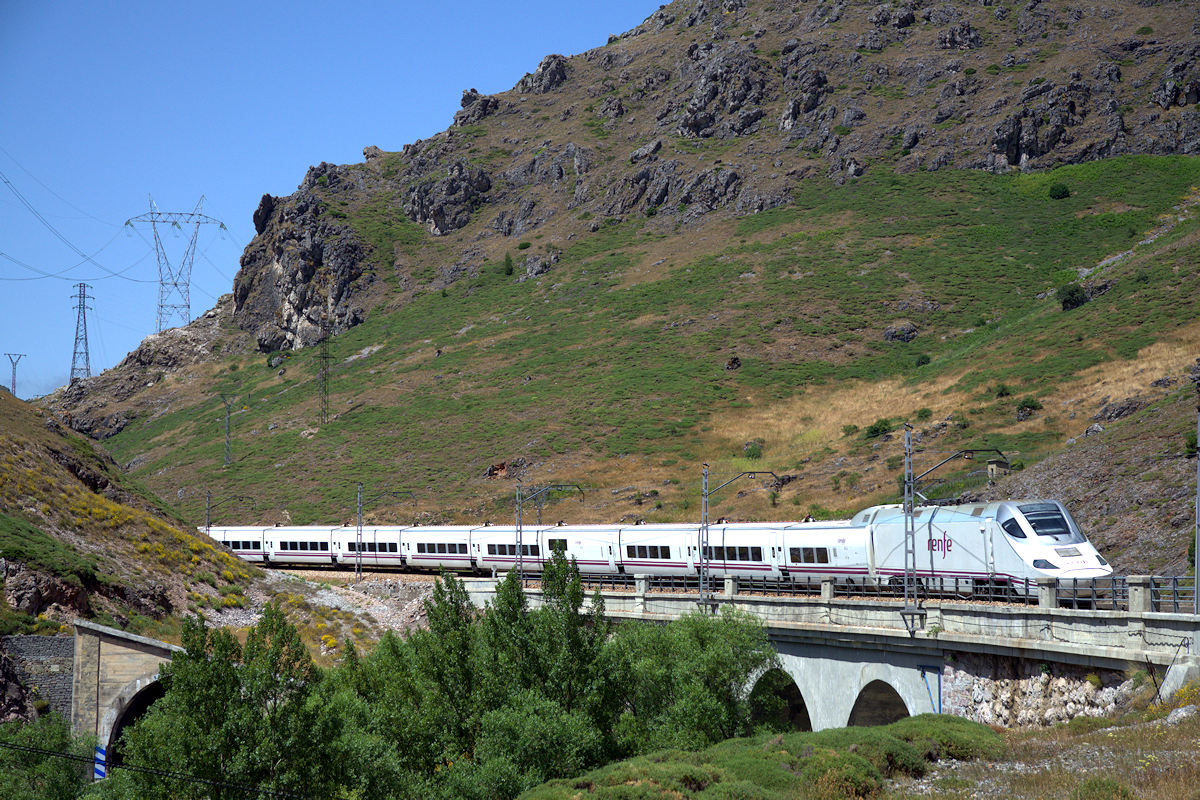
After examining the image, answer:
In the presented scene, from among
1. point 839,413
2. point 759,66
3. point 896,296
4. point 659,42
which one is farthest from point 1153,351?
point 659,42

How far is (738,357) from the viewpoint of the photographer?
10056 cm

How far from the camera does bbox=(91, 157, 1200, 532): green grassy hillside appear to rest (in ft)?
247

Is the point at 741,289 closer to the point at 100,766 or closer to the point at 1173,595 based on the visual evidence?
the point at 1173,595

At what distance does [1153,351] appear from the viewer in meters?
69.5

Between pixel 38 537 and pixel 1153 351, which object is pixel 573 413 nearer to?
pixel 1153 351

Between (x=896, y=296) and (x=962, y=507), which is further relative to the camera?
(x=896, y=296)

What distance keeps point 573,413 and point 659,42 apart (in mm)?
121183

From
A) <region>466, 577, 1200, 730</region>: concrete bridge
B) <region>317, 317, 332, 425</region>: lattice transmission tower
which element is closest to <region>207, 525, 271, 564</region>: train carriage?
<region>317, 317, 332, 425</region>: lattice transmission tower

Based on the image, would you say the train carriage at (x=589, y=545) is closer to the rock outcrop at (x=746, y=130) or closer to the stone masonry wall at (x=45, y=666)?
the stone masonry wall at (x=45, y=666)

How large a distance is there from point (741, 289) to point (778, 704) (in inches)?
3252

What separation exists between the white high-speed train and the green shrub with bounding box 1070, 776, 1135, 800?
46.2ft

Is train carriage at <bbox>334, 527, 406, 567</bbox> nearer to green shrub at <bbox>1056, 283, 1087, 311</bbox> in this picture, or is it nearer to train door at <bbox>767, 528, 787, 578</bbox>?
train door at <bbox>767, 528, 787, 578</bbox>

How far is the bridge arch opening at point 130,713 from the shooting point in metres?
32.7

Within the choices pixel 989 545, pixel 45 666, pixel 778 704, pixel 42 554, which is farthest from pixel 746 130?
pixel 45 666
